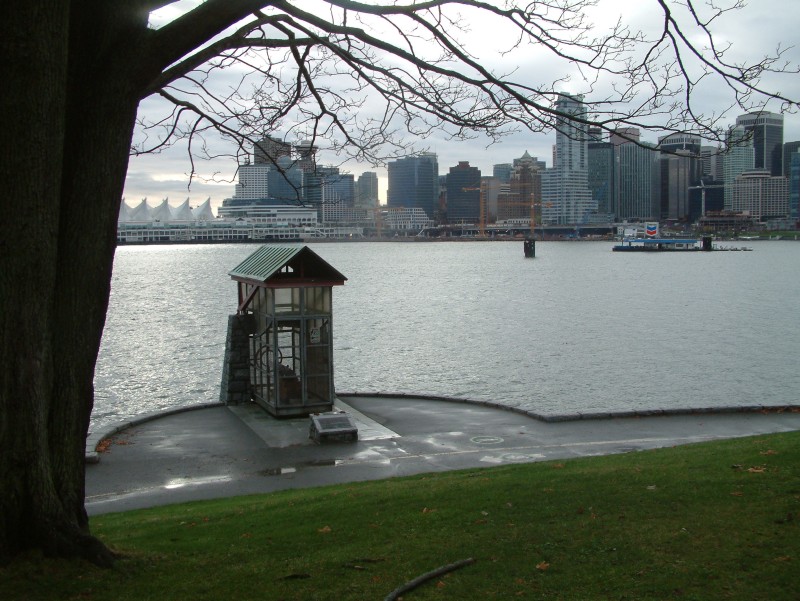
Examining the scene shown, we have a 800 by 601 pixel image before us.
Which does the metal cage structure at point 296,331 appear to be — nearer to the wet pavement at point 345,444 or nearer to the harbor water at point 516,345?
the wet pavement at point 345,444

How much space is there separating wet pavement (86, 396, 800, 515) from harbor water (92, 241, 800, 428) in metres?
4.41

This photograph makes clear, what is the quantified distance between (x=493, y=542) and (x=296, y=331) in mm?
11255

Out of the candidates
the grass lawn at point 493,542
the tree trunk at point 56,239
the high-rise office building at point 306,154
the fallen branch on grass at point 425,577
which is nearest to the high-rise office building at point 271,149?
the high-rise office building at point 306,154

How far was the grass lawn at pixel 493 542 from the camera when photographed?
6.02 meters

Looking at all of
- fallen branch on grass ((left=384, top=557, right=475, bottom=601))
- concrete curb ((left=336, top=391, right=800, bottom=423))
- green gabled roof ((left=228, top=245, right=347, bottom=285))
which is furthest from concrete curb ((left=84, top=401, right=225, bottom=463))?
fallen branch on grass ((left=384, top=557, right=475, bottom=601))

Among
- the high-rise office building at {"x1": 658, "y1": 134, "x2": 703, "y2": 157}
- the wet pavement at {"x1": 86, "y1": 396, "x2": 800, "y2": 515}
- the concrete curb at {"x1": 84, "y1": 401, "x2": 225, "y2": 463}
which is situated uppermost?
the high-rise office building at {"x1": 658, "y1": 134, "x2": 703, "y2": 157}

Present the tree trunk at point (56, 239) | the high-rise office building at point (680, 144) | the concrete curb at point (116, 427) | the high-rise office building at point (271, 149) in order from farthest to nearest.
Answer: the concrete curb at point (116, 427) < the high-rise office building at point (271, 149) < the high-rise office building at point (680, 144) < the tree trunk at point (56, 239)

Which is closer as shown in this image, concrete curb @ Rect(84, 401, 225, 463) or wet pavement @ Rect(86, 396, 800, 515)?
wet pavement @ Rect(86, 396, 800, 515)

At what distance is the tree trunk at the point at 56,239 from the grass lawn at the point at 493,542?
58cm

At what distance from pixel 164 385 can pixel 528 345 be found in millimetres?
17022

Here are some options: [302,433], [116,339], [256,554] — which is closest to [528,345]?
[116,339]

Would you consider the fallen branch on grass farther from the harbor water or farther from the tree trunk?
the harbor water

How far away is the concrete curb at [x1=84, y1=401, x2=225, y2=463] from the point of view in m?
13.8

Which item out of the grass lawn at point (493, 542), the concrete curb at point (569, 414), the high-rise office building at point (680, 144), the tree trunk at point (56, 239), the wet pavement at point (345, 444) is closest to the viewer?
the tree trunk at point (56, 239)
